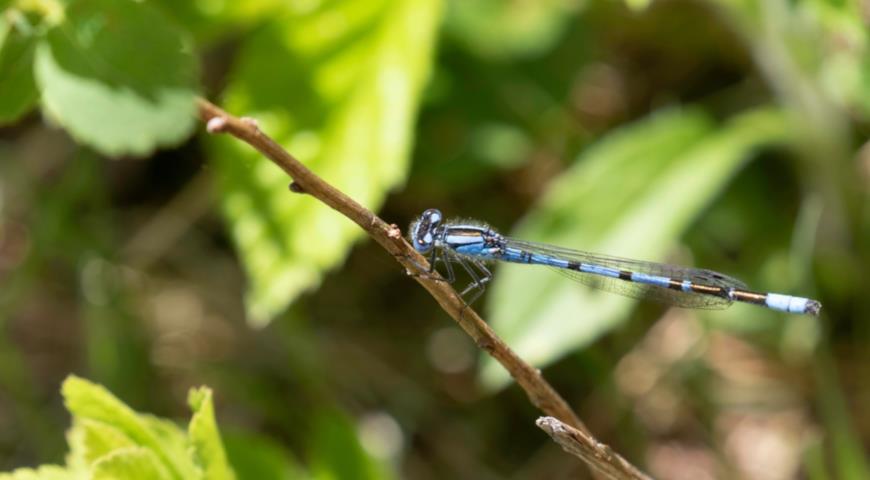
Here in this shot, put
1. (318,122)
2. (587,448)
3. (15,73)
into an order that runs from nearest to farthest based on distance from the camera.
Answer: (587,448), (15,73), (318,122)

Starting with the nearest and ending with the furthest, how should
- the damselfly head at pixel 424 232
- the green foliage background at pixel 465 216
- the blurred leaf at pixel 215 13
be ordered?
the damselfly head at pixel 424 232 < the green foliage background at pixel 465 216 < the blurred leaf at pixel 215 13

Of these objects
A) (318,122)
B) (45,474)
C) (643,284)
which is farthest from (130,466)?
(643,284)

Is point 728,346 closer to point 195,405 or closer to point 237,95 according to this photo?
point 237,95

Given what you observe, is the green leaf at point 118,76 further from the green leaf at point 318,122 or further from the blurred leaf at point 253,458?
the blurred leaf at point 253,458

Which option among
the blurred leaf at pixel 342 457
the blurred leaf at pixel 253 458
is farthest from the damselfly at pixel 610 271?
the blurred leaf at pixel 253 458

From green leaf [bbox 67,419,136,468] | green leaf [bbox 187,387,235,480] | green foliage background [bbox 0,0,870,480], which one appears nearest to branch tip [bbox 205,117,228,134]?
green leaf [bbox 187,387,235,480]

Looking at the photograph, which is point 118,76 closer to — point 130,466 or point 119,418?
point 119,418
